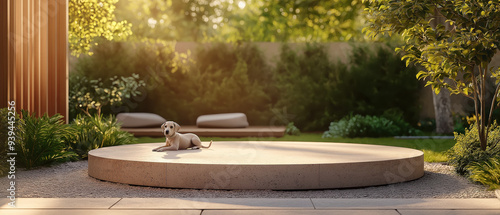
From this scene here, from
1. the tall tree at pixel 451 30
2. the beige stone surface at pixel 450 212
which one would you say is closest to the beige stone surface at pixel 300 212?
the beige stone surface at pixel 450 212

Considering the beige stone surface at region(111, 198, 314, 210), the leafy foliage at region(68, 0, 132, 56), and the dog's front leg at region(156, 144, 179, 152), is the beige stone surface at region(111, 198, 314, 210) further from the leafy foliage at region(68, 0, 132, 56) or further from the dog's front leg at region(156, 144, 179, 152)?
the leafy foliage at region(68, 0, 132, 56)

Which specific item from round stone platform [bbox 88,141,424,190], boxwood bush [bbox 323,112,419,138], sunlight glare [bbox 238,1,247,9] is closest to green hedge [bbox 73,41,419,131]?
boxwood bush [bbox 323,112,419,138]

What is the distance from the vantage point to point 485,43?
6.30 m

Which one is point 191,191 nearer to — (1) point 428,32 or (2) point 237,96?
(1) point 428,32

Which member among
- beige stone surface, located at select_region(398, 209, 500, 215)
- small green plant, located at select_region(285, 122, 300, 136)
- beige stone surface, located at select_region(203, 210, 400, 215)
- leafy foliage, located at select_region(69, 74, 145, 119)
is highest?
leafy foliage, located at select_region(69, 74, 145, 119)

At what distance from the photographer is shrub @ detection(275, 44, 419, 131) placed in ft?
50.0

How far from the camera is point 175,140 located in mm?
7613

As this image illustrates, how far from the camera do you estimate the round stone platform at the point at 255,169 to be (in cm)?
606

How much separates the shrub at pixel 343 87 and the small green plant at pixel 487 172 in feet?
26.7

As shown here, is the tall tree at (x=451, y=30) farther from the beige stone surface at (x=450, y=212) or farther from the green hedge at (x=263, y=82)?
the green hedge at (x=263, y=82)

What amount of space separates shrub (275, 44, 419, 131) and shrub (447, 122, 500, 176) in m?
7.40

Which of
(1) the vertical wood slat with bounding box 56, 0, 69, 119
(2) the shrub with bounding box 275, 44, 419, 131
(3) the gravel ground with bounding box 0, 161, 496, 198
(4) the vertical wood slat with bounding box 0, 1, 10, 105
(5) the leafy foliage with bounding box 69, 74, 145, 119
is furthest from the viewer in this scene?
(2) the shrub with bounding box 275, 44, 419, 131

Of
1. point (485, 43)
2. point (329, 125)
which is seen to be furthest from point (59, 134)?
point (329, 125)

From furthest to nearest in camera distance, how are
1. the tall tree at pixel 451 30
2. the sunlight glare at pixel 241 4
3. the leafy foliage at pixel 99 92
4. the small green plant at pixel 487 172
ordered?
the sunlight glare at pixel 241 4
the leafy foliage at pixel 99 92
the tall tree at pixel 451 30
the small green plant at pixel 487 172
